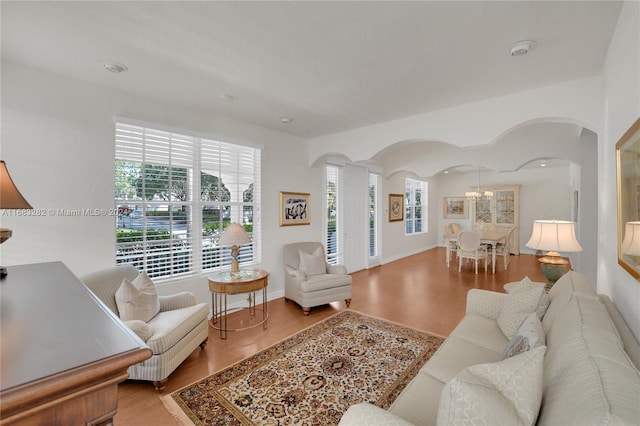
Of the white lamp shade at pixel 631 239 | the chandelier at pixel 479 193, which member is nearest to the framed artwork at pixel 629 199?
the white lamp shade at pixel 631 239

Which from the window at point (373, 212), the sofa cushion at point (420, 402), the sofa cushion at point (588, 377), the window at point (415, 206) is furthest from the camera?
the window at point (415, 206)

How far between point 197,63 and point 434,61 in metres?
1.94

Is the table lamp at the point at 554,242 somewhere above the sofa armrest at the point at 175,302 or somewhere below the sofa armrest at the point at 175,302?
above

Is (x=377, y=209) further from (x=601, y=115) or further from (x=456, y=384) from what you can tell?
(x=456, y=384)

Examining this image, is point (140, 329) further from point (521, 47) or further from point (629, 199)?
point (521, 47)

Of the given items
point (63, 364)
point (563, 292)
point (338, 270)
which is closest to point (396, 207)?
point (338, 270)

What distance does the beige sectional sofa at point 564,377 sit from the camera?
0.79 metres

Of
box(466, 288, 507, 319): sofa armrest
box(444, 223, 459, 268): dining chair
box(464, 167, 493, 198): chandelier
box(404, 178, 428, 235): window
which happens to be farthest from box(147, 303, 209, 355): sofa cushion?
box(464, 167, 493, 198): chandelier

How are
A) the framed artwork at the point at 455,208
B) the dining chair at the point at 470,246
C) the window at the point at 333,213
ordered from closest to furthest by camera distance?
the window at the point at 333,213, the dining chair at the point at 470,246, the framed artwork at the point at 455,208

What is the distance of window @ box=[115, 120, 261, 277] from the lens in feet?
10.0

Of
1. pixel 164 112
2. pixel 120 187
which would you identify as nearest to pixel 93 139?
pixel 120 187

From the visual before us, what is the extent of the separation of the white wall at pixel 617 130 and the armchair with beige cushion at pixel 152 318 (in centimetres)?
290

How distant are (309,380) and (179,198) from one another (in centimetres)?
247

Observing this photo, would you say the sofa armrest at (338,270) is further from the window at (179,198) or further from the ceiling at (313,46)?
the ceiling at (313,46)
